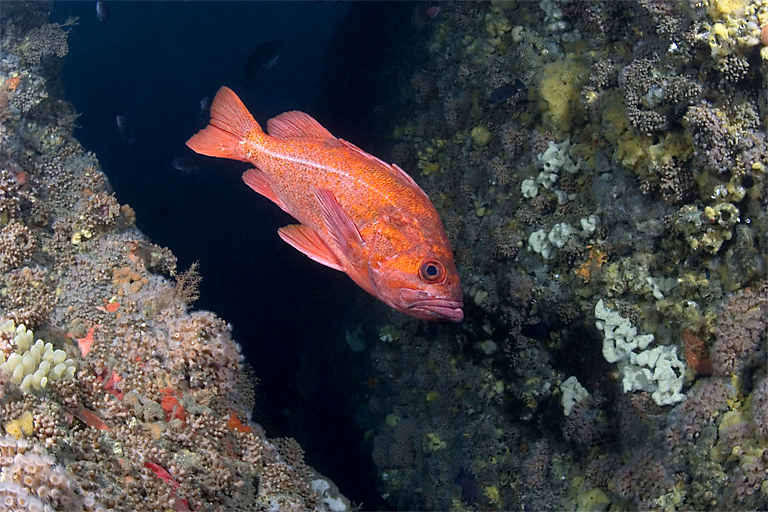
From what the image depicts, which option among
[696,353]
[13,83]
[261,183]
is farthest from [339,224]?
[13,83]

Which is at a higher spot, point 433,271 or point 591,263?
point 433,271

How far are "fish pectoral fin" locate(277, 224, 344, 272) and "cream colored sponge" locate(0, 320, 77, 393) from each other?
1.82 metres

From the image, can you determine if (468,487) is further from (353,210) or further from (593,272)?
(353,210)

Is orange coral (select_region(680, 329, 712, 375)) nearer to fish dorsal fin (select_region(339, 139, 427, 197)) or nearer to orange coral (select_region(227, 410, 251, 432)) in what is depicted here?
fish dorsal fin (select_region(339, 139, 427, 197))

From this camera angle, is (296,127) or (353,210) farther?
(296,127)

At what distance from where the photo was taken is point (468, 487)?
5391 millimetres

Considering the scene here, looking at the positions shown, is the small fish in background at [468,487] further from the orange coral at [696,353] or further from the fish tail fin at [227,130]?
the fish tail fin at [227,130]

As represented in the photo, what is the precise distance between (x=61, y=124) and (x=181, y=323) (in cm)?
386

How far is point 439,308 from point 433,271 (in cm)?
26

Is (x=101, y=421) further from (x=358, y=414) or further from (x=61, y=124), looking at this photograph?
(x=358, y=414)

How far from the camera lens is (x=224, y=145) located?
3.88 metres

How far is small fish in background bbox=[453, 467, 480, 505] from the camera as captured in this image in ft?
17.5

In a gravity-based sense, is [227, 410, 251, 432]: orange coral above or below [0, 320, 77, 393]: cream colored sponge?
below

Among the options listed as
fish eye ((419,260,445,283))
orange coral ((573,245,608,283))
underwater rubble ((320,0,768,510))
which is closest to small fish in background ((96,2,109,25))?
underwater rubble ((320,0,768,510))
